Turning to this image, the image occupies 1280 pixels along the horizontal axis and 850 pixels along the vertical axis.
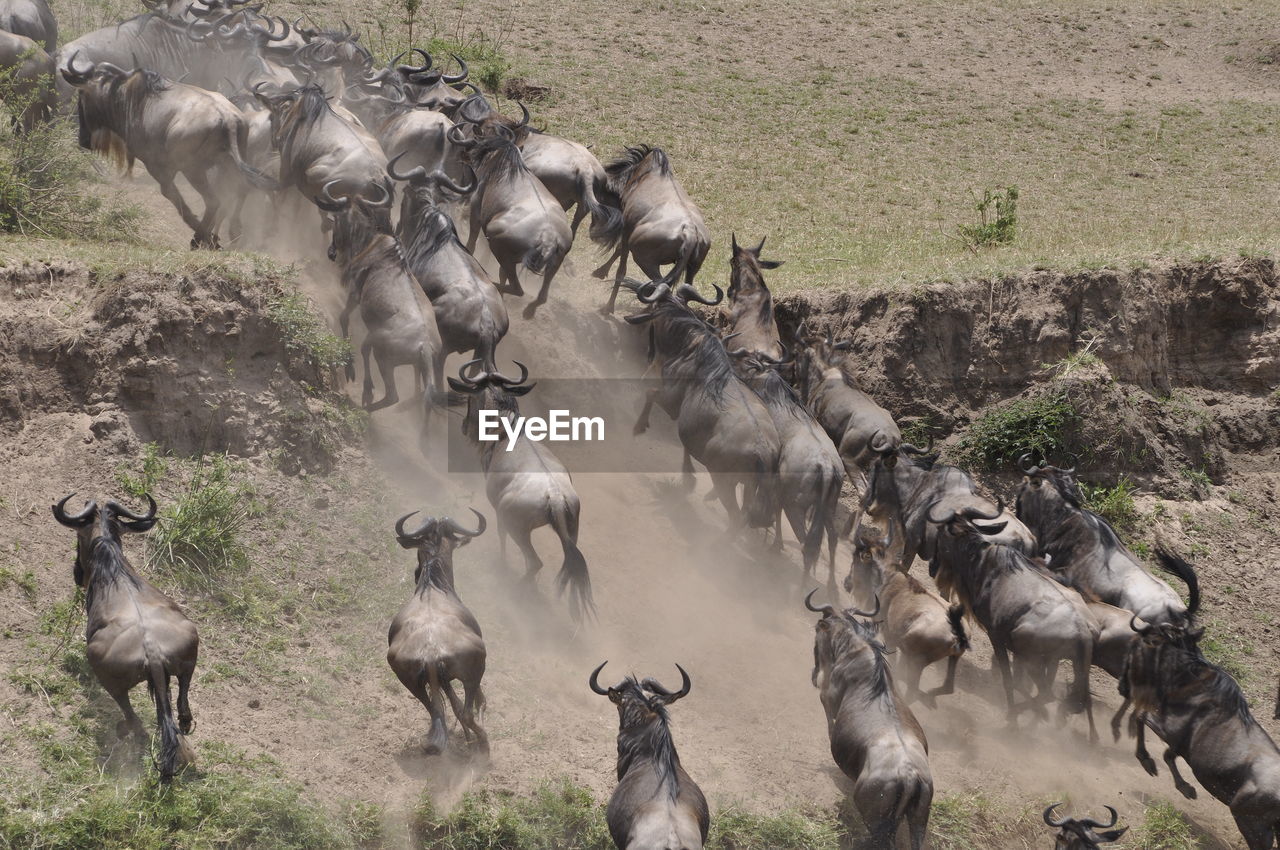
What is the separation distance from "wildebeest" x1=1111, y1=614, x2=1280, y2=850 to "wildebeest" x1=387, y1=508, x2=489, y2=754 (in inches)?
209

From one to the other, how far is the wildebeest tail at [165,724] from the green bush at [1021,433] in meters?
9.26

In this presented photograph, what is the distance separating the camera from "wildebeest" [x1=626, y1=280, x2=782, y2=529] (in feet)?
37.0

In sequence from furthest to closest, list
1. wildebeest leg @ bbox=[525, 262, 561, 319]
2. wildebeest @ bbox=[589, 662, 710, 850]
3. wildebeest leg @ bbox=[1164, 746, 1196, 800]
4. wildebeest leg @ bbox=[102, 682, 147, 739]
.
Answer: wildebeest leg @ bbox=[525, 262, 561, 319] → wildebeest leg @ bbox=[1164, 746, 1196, 800] → wildebeest leg @ bbox=[102, 682, 147, 739] → wildebeest @ bbox=[589, 662, 710, 850]

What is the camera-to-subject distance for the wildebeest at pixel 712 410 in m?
11.3

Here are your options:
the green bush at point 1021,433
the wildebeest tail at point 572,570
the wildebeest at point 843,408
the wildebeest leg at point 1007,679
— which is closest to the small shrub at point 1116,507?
the green bush at point 1021,433

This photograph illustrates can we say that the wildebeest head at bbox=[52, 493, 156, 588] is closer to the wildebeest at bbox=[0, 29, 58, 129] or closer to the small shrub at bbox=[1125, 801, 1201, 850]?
the wildebeest at bbox=[0, 29, 58, 129]

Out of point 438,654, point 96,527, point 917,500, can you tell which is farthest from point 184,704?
point 917,500

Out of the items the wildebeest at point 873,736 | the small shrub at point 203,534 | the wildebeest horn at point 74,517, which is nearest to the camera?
the wildebeest horn at point 74,517

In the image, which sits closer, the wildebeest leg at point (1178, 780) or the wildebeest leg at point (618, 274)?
the wildebeest leg at point (1178, 780)

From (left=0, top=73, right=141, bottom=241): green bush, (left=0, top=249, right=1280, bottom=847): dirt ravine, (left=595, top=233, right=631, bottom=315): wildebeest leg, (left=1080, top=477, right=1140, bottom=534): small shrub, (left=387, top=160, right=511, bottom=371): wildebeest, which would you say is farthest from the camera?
(left=595, top=233, right=631, bottom=315): wildebeest leg

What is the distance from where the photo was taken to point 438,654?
7.93 metres

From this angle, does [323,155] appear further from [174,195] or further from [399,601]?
[399,601]

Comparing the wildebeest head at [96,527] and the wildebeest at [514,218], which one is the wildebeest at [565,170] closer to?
the wildebeest at [514,218]

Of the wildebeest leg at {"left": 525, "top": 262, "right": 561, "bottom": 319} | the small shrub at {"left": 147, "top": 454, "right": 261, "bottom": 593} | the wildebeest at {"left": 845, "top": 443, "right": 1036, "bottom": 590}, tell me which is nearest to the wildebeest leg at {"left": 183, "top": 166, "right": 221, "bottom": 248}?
the wildebeest leg at {"left": 525, "top": 262, "right": 561, "bottom": 319}
